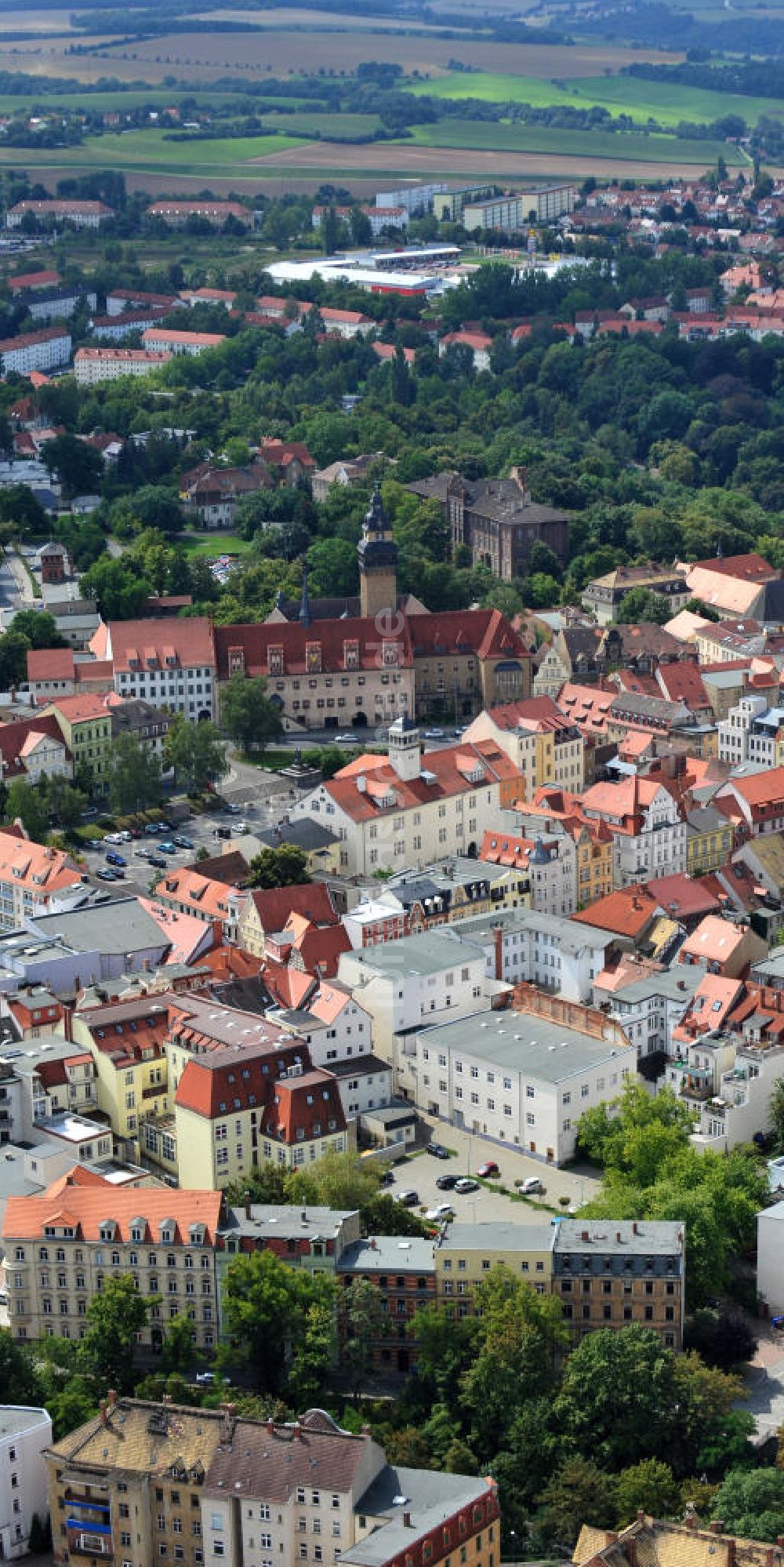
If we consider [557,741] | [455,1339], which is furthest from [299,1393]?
[557,741]

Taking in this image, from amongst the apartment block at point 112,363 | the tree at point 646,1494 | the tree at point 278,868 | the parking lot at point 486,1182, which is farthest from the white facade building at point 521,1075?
the apartment block at point 112,363

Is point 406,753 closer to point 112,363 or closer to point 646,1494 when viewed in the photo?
point 646,1494

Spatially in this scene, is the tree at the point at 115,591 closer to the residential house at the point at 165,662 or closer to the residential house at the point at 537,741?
the residential house at the point at 165,662

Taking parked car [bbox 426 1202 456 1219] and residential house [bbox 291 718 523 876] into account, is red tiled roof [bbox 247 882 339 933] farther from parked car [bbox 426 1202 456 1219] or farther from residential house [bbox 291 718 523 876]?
parked car [bbox 426 1202 456 1219]

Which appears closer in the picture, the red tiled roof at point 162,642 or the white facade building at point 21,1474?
the white facade building at point 21,1474

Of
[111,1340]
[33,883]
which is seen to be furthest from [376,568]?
[111,1340]

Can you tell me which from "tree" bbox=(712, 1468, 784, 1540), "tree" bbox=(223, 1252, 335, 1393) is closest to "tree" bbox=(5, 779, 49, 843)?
"tree" bbox=(223, 1252, 335, 1393)
